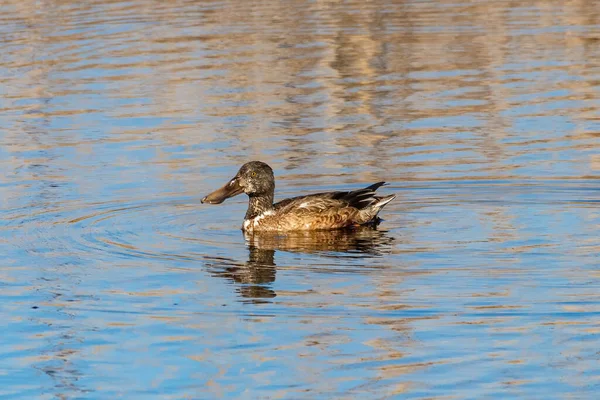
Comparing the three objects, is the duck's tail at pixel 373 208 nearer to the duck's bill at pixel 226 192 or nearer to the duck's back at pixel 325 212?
the duck's back at pixel 325 212

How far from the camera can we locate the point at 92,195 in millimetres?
15297

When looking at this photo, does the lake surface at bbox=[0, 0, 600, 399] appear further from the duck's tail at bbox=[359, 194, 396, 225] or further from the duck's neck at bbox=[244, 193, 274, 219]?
the duck's neck at bbox=[244, 193, 274, 219]

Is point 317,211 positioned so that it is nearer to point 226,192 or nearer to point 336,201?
point 336,201

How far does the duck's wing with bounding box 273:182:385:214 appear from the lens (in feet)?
45.8

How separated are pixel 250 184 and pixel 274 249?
4.61 feet

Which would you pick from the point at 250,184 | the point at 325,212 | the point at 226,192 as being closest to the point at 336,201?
the point at 325,212

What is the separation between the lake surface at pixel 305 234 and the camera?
9.31 m

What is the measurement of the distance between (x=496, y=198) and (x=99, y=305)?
503 centimetres

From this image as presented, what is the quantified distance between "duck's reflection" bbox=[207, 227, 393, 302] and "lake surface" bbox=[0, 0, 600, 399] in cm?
4

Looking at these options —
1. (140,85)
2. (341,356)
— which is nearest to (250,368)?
(341,356)

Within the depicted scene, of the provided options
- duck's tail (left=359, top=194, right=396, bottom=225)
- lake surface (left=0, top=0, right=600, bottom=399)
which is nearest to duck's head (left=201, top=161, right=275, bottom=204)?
lake surface (left=0, top=0, right=600, bottom=399)

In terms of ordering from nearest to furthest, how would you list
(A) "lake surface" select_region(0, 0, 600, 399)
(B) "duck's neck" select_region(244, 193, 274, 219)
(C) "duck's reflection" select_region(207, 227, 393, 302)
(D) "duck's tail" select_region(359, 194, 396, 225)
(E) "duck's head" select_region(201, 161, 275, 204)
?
1. (A) "lake surface" select_region(0, 0, 600, 399)
2. (C) "duck's reflection" select_region(207, 227, 393, 302)
3. (D) "duck's tail" select_region(359, 194, 396, 225)
4. (B) "duck's neck" select_region(244, 193, 274, 219)
5. (E) "duck's head" select_region(201, 161, 275, 204)

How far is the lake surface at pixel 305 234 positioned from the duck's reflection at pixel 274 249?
0.04 meters

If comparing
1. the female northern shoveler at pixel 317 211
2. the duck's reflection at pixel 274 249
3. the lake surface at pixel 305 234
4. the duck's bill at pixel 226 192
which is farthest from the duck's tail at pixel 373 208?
the duck's bill at pixel 226 192
